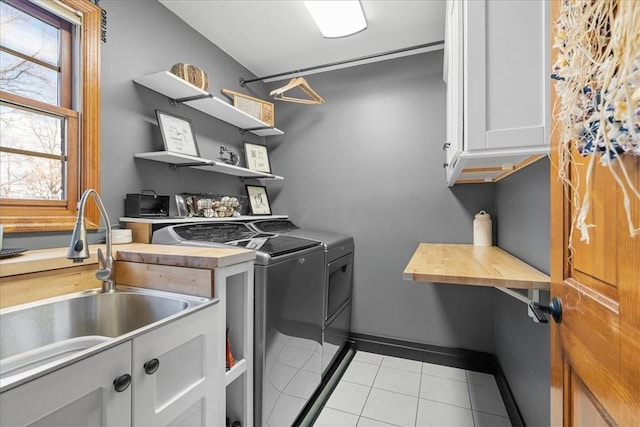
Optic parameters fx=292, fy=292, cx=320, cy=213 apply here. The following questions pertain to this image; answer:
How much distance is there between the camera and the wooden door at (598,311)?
0.50m

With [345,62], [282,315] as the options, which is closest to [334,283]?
[282,315]

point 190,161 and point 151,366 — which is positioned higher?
point 190,161

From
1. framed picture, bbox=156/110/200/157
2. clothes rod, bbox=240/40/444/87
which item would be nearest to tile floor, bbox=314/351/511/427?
framed picture, bbox=156/110/200/157

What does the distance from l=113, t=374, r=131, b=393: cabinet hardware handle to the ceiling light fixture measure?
7.09 feet

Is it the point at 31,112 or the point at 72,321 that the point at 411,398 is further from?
the point at 31,112

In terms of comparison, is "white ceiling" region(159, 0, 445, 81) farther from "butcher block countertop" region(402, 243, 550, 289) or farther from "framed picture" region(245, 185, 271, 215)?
"butcher block countertop" region(402, 243, 550, 289)

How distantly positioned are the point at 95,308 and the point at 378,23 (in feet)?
8.26

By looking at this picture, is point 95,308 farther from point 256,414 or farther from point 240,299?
point 256,414

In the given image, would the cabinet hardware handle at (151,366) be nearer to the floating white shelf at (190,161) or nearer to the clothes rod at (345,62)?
the floating white shelf at (190,161)

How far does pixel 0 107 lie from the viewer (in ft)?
4.31

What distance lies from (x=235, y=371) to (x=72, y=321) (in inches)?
27.4

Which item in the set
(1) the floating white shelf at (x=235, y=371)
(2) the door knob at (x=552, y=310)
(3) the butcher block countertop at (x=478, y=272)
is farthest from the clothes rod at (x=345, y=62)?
(1) the floating white shelf at (x=235, y=371)

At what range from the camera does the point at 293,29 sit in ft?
7.53

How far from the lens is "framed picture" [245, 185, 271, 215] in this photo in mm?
2803
